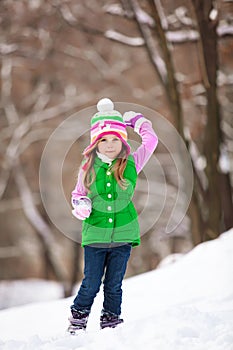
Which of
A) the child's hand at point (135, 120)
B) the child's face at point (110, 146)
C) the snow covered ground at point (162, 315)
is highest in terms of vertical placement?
the child's hand at point (135, 120)

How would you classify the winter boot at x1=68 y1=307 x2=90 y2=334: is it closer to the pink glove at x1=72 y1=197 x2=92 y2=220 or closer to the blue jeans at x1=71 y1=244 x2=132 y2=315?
the blue jeans at x1=71 y1=244 x2=132 y2=315

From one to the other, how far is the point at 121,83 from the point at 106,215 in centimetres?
837

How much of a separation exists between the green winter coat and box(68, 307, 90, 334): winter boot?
1.36 ft

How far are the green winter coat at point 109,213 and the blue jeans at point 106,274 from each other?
69 mm

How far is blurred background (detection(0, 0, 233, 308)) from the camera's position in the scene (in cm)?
764

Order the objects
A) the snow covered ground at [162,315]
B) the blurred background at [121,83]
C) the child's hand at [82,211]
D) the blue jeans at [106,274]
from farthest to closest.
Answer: the blurred background at [121,83] → the blue jeans at [106,274] → the child's hand at [82,211] → the snow covered ground at [162,315]

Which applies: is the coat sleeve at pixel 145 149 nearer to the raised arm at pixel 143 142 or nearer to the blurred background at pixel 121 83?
the raised arm at pixel 143 142

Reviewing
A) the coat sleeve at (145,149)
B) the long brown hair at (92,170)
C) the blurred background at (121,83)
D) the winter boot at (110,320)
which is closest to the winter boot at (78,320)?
the winter boot at (110,320)


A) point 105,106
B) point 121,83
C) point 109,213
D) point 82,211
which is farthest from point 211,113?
point 121,83

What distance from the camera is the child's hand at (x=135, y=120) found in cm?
421

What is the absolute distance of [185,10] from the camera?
8.48 meters

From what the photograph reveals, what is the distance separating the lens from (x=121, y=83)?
1207 cm

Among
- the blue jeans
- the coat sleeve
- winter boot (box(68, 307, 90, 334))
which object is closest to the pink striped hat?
the coat sleeve

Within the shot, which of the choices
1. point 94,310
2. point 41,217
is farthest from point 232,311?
point 41,217
